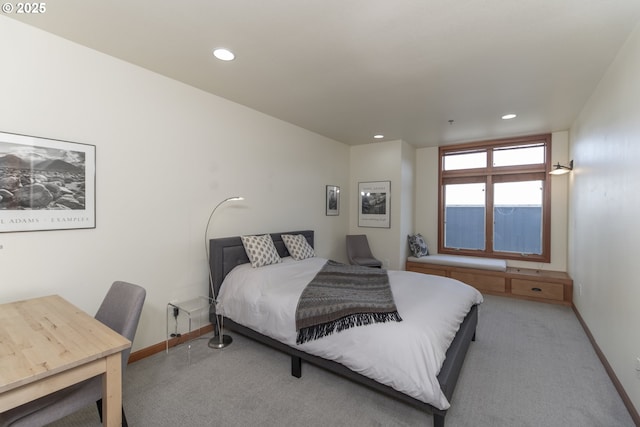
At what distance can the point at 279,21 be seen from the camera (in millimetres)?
1948

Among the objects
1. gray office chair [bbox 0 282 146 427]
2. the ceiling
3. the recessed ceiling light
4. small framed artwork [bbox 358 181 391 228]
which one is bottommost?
gray office chair [bbox 0 282 146 427]

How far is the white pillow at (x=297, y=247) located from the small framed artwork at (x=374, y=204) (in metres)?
1.82

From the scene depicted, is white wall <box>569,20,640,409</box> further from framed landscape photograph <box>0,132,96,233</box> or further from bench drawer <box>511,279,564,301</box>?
framed landscape photograph <box>0,132,96,233</box>

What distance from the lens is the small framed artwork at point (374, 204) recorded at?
514 centimetres

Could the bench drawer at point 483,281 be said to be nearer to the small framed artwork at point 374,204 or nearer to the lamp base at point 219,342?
the small framed artwork at point 374,204

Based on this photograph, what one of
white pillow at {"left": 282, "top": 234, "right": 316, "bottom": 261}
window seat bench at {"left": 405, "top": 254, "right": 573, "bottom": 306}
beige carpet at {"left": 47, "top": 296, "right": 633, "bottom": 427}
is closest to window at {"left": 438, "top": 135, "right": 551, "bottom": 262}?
window seat bench at {"left": 405, "top": 254, "right": 573, "bottom": 306}

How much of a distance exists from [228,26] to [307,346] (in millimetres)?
2431

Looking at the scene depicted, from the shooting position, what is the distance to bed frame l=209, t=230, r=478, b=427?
1.79m

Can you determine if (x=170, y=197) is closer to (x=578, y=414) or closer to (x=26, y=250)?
(x=26, y=250)

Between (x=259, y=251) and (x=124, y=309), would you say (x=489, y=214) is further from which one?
(x=124, y=309)

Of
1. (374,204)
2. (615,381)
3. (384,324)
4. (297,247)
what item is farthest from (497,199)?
(384,324)

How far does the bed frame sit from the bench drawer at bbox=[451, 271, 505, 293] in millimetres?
1998

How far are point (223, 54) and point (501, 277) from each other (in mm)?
4841

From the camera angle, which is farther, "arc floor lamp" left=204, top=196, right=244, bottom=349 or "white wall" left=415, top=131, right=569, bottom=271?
"white wall" left=415, top=131, right=569, bottom=271
